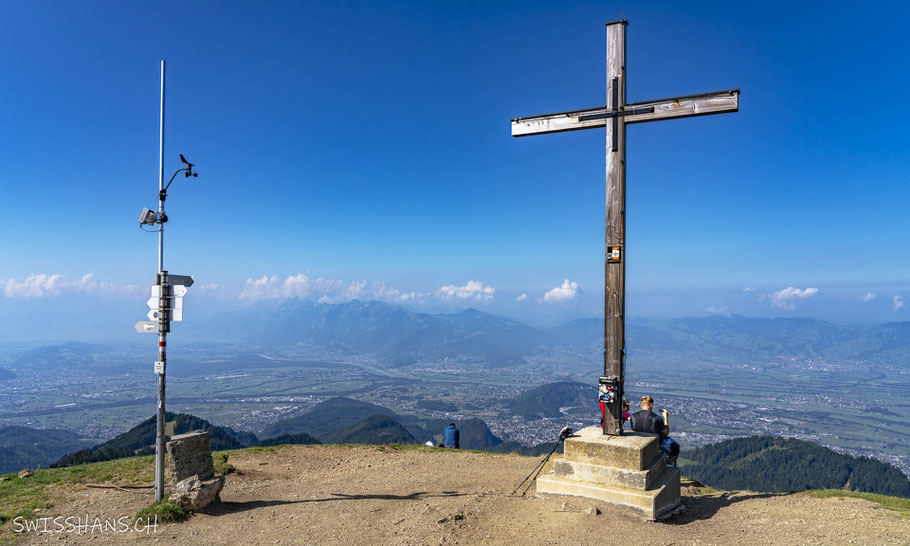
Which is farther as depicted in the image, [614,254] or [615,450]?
[614,254]

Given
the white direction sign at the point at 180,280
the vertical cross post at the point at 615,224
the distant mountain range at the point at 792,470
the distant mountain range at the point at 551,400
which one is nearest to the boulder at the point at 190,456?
the white direction sign at the point at 180,280

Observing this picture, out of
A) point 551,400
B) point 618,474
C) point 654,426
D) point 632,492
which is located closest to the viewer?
point 632,492

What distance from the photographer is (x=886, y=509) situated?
325 inches

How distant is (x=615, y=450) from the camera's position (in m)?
7.84

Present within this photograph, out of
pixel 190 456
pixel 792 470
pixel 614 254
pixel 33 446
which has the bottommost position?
pixel 33 446

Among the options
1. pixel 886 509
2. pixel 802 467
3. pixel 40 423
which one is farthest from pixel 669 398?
pixel 40 423

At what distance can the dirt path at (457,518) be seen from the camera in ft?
21.6

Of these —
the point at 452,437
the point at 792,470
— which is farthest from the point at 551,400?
the point at 452,437

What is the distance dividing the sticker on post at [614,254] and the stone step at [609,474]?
365cm

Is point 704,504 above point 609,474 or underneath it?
underneath

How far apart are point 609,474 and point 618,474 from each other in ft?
0.50

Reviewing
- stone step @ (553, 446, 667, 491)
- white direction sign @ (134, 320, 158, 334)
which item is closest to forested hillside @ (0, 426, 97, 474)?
white direction sign @ (134, 320, 158, 334)

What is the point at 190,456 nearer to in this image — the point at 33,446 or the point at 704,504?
the point at 704,504

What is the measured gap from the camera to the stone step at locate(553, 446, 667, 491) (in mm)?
7559
